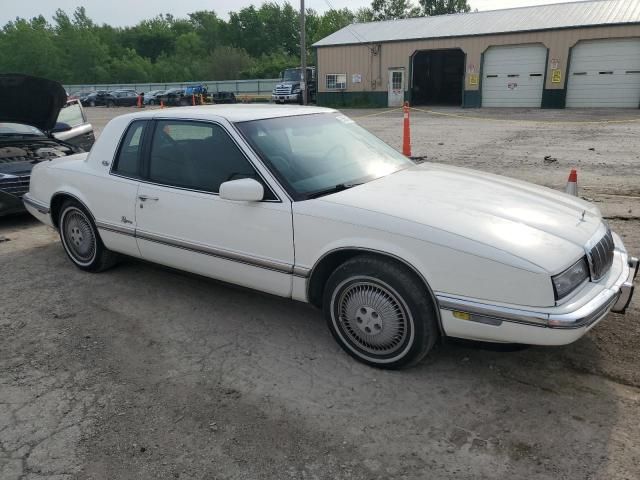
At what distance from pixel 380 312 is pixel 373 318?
0.07 m

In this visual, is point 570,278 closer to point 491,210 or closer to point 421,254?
point 491,210

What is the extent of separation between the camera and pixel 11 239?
21.3 feet

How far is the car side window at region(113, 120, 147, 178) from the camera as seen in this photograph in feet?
14.8

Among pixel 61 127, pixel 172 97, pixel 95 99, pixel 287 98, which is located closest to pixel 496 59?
pixel 287 98

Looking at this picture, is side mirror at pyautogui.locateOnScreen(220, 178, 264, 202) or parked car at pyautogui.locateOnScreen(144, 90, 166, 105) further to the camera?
parked car at pyautogui.locateOnScreen(144, 90, 166, 105)

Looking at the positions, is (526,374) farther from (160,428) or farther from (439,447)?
(160,428)

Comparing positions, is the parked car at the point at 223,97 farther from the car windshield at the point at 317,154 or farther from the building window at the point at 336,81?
the car windshield at the point at 317,154

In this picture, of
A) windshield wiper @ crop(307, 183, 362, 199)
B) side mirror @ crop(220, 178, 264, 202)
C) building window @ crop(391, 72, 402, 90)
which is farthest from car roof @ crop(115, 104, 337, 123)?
building window @ crop(391, 72, 402, 90)

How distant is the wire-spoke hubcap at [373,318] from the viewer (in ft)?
10.5

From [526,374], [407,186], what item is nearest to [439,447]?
[526,374]

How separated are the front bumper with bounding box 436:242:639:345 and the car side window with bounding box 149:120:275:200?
143 centimetres

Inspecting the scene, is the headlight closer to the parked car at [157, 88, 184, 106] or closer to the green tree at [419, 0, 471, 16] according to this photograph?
the parked car at [157, 88, 184, 106]

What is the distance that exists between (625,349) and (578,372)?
475 mm

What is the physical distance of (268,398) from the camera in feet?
10.3
